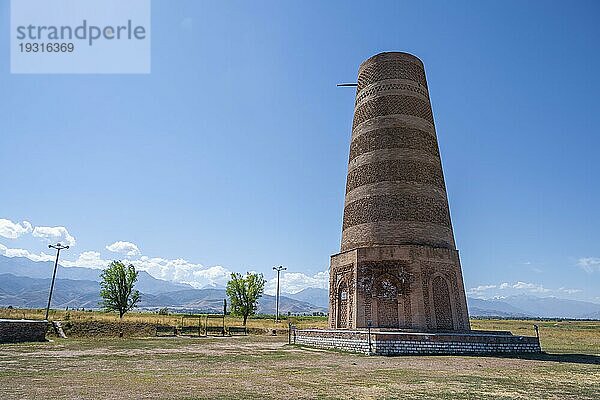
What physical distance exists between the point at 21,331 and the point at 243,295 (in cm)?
2792

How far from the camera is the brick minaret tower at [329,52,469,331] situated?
843 inches

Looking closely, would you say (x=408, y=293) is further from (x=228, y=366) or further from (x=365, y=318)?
(x=228, y=366)

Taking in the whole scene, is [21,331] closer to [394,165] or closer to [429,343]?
[429,343]

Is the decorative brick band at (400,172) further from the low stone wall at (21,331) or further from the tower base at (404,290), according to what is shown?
the low stone wall at (21,331)

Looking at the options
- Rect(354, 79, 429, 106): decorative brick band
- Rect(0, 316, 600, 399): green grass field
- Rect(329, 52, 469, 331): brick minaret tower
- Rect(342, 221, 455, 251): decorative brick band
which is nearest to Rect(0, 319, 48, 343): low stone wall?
Rect(0, 316, 600, 399): green grass field

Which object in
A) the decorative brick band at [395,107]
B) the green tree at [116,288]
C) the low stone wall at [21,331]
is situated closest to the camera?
the low stone wall at [21,331]

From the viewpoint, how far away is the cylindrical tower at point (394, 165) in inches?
905

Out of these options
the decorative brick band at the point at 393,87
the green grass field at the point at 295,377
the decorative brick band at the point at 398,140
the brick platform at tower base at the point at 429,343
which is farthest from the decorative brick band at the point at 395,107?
the green grass field at the point at 295,377

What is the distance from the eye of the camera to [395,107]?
25.3 meters

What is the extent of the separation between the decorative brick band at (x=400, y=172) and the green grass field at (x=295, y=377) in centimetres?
981

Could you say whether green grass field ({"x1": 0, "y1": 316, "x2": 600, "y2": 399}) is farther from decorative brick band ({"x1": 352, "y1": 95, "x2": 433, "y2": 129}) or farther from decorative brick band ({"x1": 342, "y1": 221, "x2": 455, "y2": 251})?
decorative brick band ({"x1": 352, "y1": 95, "x2": 433, "y2": 129})

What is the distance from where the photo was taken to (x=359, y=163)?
25.3m

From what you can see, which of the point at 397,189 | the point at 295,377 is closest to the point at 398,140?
the point at 397,189

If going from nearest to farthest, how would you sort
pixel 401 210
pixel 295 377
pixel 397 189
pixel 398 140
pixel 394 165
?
pixel 295 377
pixel 401 210
pixel 397 189
pixel 394 165
pixel 398 140
